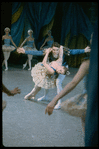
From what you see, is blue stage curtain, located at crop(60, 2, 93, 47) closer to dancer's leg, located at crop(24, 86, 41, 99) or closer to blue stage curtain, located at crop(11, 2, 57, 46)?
blue stage curtain, located at crop(11, 2, 57, 46)

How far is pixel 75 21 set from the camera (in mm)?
8273

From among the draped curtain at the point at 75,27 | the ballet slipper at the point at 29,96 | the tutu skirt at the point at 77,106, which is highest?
the draped curtain at the point at 75,27

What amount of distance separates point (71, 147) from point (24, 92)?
7.50ft

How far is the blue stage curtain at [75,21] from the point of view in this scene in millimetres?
8200

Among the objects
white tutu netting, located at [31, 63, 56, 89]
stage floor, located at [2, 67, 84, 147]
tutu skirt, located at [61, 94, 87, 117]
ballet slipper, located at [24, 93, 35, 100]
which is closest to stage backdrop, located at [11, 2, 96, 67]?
ballet slipper, located at [24, 93, 35, 100]

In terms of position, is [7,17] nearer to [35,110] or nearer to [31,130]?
[35,110]

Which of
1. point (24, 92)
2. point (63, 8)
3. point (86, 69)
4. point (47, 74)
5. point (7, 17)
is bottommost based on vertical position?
point (24, 92)

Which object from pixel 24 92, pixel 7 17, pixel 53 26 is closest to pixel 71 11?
pixel 53 26

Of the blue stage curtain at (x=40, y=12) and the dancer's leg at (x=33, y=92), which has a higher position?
the blue stage curtain at (x=40, y=12)

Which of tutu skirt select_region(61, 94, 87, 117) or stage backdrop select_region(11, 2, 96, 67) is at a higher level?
stage backdrop select_region(11, 2, 96, 67)

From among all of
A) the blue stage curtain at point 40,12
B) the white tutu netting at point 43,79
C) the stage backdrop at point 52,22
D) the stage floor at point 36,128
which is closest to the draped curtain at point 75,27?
the stage backdrop at point 52,22

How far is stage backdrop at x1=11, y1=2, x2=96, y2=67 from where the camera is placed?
26.6 feet

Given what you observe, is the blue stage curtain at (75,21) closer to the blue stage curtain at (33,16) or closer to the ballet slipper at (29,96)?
the blue stage curtain at (33,16)

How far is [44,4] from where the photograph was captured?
27.3ft
